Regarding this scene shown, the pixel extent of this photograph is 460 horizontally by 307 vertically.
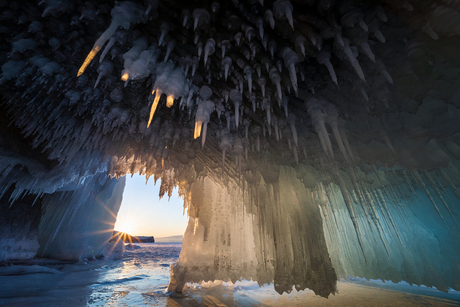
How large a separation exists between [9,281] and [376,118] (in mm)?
11278

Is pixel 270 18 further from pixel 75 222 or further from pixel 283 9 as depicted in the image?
pixel 75 222

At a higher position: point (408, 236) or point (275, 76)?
point (275, 76)

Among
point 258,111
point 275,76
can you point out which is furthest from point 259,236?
point 275,76

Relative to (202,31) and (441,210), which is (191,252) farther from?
(441,210)

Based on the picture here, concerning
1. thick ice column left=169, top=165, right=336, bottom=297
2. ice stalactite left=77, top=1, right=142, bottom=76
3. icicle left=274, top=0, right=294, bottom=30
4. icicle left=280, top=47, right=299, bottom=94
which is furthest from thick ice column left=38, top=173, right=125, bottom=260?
icicle left=274, top=0, right=294, bottom=30

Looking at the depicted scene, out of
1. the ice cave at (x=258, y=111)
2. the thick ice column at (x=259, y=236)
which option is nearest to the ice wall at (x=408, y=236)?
the ice cave at (x=258, y=111)

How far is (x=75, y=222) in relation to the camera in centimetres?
1241

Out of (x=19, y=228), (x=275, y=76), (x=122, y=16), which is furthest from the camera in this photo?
(x=19, y=228)

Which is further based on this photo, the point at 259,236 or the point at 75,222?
the point at 75,222

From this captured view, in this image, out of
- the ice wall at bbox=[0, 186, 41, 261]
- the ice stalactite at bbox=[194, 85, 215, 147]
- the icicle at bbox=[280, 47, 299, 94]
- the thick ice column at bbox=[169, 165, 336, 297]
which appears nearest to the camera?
the icicle at bbox=[280, 47, 299, 94]

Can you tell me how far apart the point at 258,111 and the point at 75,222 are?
50.4ft

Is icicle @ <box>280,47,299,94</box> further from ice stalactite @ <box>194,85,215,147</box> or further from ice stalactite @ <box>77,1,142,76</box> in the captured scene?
ice stalactite @ <box>77,1,142,76</box>

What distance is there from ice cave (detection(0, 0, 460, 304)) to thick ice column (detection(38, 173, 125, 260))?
364 centimetres

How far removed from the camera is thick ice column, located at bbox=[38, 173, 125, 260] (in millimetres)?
11148
